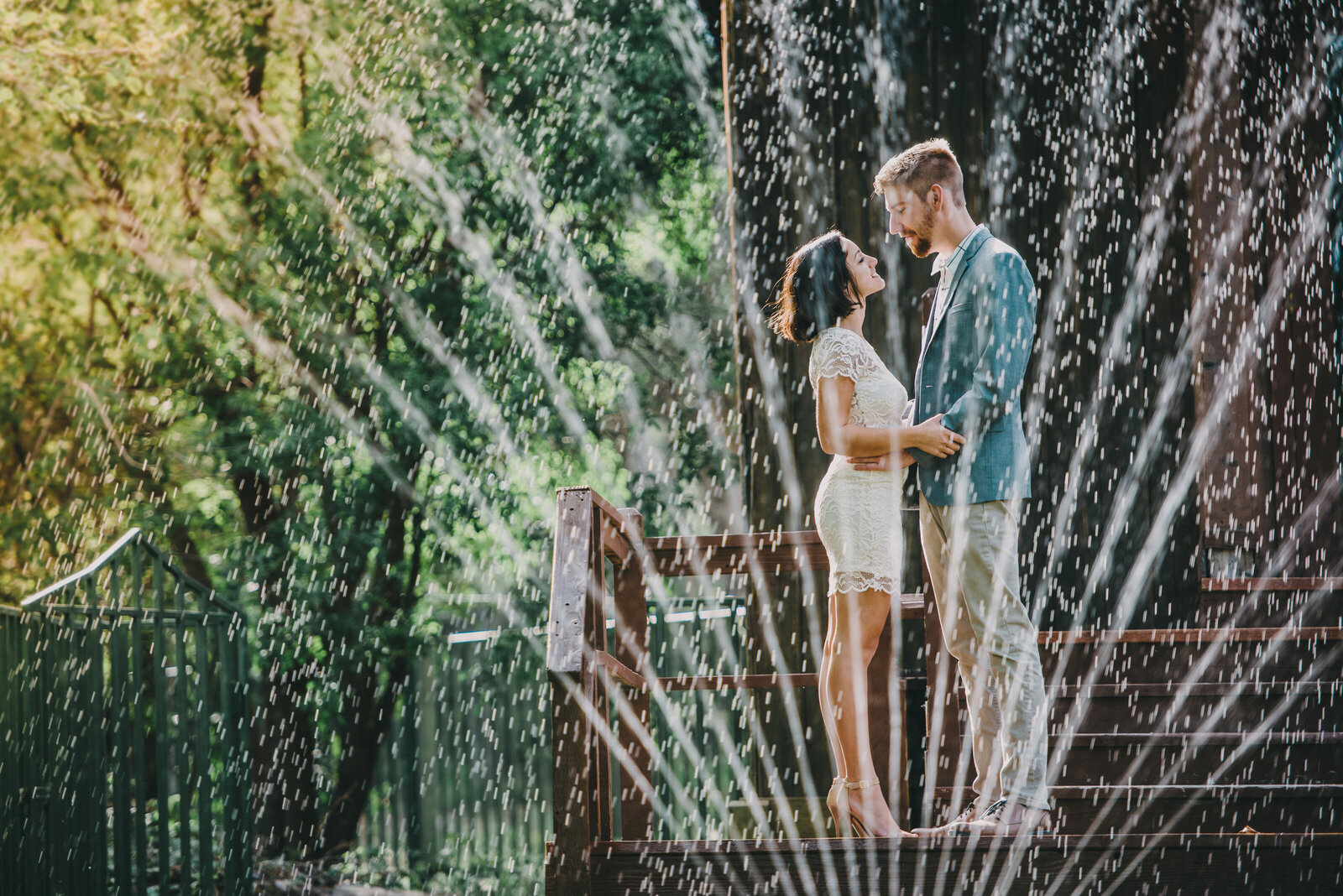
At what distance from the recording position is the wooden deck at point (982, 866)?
262cm

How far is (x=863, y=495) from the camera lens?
3.14 meters

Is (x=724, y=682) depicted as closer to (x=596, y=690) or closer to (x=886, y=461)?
(x=596, y=690)

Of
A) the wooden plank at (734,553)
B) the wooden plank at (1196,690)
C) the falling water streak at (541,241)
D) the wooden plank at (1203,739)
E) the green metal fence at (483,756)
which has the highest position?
the falling water streak at (541,241)

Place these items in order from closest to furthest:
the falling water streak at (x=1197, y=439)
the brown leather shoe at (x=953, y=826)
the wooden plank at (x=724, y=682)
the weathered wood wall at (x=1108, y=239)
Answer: the brown leather shoe at (x=953, y=826) → the wooden plank at (x=724, y=682) → the falling water streak at (x=1197, y=439) → the weathered wood wall at (x=1108, y=239)

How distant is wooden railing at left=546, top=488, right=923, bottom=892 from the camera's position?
2.78 metres

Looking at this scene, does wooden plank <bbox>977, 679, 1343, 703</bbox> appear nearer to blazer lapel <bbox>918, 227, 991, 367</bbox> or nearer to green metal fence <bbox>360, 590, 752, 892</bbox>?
blazer lapel <bbox>918, 227, 991, 367</bbox>

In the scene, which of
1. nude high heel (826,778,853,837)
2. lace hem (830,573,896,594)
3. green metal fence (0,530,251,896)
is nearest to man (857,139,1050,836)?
lace hem (830,573,896,594)

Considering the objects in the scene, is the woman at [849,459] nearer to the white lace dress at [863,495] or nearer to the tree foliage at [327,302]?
the white lace dress at [863,495]

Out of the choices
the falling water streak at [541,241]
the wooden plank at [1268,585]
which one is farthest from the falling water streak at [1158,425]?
the falling water streak at [541,241]

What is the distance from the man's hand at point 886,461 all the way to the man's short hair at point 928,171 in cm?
67

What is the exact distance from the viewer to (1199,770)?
3580 mm

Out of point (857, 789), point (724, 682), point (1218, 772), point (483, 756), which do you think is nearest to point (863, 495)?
point (857, 789)

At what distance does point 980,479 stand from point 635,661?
1.81m

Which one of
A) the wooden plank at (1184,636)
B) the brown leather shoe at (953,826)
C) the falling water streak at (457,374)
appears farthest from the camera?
the falling water streak at (457,374)
